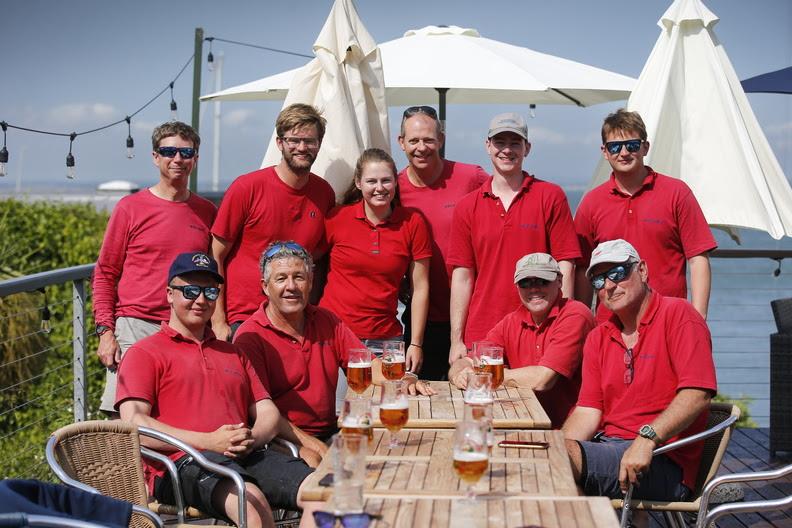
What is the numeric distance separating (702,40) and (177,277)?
3.40m

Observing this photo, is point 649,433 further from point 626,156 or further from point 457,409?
point 626,156

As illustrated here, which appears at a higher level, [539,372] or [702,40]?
[702,40]

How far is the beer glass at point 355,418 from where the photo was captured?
3.14 meters

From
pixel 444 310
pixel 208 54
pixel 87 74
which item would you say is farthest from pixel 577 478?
pixel 87 74

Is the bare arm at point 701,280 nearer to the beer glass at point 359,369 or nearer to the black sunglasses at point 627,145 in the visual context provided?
the black sunglasses at point 627,145

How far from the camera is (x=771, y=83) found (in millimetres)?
6574

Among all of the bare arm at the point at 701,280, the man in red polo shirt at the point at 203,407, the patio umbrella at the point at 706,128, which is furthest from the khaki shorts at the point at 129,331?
the patio umbrella at the point at 706,128

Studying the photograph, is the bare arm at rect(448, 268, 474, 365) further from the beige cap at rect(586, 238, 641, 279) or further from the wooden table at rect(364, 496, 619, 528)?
the wooden table at rect(364, 496, 619, 528)

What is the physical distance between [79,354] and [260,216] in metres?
1.31

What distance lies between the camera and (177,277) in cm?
387

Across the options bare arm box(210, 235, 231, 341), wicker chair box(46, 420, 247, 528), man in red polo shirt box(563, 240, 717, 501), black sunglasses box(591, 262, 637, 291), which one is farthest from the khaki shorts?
black sunglasses box(591, 262, 637, 291)

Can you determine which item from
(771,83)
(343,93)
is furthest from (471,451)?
(771,83)

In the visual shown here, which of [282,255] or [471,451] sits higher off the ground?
[282,255]

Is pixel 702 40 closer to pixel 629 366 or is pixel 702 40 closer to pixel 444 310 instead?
pixel 444 310
